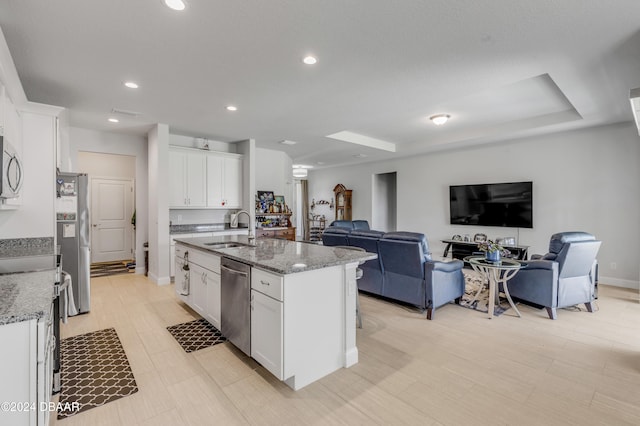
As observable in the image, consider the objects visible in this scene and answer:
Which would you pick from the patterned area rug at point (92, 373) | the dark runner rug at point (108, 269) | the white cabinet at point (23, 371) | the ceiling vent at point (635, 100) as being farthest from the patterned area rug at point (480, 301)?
the dark runner rug at point (108, 269)

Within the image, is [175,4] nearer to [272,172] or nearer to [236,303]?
[236,303]

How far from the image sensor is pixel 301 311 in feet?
7.16

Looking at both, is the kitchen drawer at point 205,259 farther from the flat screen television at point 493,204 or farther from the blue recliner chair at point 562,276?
the flat screen television at point 493,204

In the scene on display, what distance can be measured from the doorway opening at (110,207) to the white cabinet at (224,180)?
7.67 feet

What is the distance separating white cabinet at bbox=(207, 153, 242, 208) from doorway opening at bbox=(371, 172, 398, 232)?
4.12m

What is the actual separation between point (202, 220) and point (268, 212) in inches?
54.8

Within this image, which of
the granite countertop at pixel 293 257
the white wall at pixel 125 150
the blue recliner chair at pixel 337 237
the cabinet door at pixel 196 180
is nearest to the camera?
the granite countertop at pixel 293 257

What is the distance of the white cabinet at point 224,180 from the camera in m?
5.90

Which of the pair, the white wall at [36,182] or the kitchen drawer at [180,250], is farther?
the kitchen drawer at [180,250]

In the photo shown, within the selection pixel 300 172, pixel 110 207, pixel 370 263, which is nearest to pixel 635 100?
pixel 370 263

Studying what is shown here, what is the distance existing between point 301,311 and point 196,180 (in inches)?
170

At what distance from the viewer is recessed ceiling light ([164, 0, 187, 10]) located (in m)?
2.04

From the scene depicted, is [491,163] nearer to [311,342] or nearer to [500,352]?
[500,352]

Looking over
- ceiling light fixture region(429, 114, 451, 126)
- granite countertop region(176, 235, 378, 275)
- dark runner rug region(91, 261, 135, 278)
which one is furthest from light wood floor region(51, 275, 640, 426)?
ceiling light fixture region(429, 114, 451, 126)
